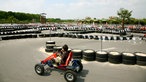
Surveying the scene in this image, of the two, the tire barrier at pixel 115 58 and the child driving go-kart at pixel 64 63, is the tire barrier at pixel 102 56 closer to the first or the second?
the tire barrier at pixel 115 58

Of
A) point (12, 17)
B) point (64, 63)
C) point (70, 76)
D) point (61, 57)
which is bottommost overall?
point (70, 76)

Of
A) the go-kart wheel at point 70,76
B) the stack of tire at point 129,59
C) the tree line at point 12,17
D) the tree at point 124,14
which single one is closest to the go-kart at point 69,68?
the go-kart wheel at point 70,76

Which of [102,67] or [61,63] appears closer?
[61,63]

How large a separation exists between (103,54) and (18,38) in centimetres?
1383

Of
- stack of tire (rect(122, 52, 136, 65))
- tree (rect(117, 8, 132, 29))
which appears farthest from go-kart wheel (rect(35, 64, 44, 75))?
tree (rect(117, 8, 132, 29))

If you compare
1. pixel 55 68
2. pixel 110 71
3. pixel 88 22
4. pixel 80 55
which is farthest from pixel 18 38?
pixel 88 22

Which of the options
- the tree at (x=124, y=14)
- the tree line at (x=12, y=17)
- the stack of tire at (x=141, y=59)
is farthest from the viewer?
the tree line at (x=12, y=17)

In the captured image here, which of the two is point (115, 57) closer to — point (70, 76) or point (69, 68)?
point (69, 68)

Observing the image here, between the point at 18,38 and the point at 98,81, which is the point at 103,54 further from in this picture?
the point at 18,38

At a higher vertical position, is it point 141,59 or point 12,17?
point 12,17

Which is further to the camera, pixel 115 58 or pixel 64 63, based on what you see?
pixel 115 58

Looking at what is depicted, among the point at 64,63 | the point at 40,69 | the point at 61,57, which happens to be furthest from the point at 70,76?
the point at 40,69

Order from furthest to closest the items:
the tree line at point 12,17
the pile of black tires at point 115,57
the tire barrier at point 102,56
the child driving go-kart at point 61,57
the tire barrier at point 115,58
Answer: the tree line at point 12,17
the tire barrier at point 102,56
the tire barrier at point 115,58
the pile of black tires at point 115,57
the child driving go-kart at point 61,57

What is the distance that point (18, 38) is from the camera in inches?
766
